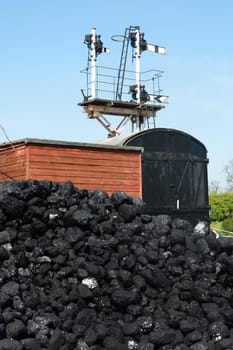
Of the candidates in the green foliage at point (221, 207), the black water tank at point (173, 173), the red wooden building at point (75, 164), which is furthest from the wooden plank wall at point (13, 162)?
the green foliage at point (221, 207)

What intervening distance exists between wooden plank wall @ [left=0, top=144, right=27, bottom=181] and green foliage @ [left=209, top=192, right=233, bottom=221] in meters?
16.6

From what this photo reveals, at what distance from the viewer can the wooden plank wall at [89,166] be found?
10250 millimetres

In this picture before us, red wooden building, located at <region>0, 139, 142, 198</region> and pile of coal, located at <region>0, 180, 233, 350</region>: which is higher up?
red wooden building, located at <region>0, 139, 142, 198</region>

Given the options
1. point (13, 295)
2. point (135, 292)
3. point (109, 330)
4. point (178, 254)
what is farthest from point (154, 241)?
point (13, 295)

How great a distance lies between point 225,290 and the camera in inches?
242

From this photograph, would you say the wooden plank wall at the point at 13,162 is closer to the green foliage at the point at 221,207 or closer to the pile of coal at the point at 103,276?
the pile of coal at the point at 103,276

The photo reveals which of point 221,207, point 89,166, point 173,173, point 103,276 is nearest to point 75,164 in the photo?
point 89,166

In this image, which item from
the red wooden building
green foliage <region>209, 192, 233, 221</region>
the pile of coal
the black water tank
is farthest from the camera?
green foliage <region>209, 192, 233, 221</region>

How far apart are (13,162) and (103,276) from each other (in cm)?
521

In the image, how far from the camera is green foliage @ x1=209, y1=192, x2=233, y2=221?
1033 inches

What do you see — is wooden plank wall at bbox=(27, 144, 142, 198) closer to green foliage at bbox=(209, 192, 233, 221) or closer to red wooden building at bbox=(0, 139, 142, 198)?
red wooden building at bbox=(0, 139, 142, 198)

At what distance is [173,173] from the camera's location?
1321 cm

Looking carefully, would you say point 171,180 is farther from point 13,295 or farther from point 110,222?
point 13,295

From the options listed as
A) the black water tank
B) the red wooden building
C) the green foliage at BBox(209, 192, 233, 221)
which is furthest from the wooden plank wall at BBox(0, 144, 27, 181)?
the green foliage at BBox(209, 192, 233, 221)
